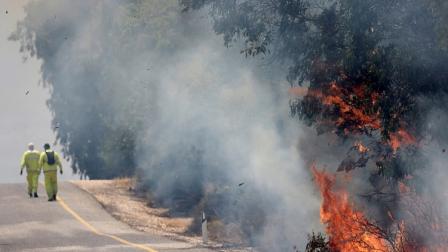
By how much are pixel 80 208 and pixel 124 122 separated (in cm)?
712

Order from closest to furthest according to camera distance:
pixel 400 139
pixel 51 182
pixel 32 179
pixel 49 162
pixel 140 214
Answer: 1. pixel 400 139
2. pixel 49 162
3. pixel 51 182
4. pixel 140 214
5. pixel 32 179

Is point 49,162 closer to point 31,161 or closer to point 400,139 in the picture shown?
point 31,161

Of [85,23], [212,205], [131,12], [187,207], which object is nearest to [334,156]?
[212,205]

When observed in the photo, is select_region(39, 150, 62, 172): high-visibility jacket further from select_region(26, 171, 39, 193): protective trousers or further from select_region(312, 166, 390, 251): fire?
select_region(312, 166, 390, 251): fire

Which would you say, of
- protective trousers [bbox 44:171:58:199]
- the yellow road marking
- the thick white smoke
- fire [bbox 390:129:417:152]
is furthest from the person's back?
fire [bbox 390:129:417:152]

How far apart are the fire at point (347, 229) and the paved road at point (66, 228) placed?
4.09 m

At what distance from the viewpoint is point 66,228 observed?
25375 mm

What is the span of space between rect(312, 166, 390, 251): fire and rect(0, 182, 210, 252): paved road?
4093 mm

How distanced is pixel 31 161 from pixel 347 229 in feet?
49.9

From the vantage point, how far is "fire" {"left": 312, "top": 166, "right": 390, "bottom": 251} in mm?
17219

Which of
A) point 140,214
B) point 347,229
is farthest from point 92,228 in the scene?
point 347,229

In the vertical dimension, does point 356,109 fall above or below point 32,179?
below

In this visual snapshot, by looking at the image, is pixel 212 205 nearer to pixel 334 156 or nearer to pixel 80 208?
pixel 80 208

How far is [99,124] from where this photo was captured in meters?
47.1
